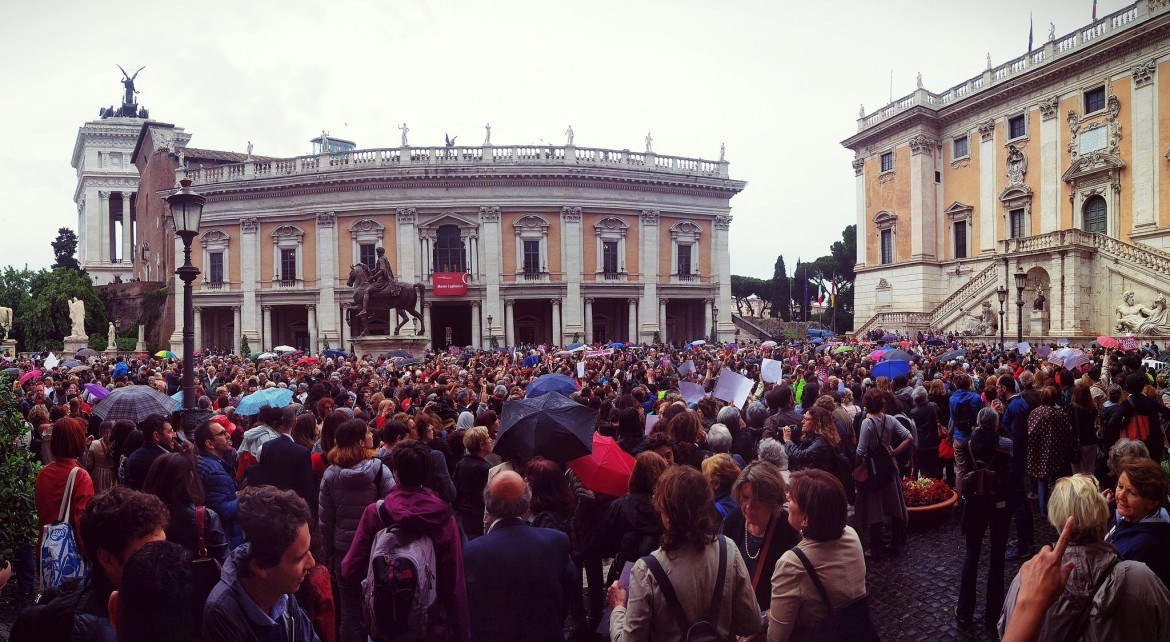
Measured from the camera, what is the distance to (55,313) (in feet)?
150

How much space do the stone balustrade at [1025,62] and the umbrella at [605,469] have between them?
121 feet

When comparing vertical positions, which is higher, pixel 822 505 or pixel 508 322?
pixel 508 322

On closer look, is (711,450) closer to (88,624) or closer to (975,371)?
(88,624)

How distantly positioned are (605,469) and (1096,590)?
133 inches

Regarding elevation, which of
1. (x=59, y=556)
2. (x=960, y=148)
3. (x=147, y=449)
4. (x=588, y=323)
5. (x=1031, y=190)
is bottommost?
(x=59, y=556)

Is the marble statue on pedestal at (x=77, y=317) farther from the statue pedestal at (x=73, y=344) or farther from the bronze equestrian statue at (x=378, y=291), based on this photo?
the bronze equestrian statue at (x=378, y=291)

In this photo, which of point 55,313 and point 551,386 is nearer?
point 551,386

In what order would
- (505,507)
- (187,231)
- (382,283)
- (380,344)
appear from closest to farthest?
(505,507) → (187,231) → (382,283) → (380,344)

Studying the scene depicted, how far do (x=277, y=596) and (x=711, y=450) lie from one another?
4.33 metres

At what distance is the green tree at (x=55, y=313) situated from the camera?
4553 cm

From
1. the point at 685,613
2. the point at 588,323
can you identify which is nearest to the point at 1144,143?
the point at 588,323

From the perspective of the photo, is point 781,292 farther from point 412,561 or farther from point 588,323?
point 412,561

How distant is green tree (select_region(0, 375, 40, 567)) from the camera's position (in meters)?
5.03

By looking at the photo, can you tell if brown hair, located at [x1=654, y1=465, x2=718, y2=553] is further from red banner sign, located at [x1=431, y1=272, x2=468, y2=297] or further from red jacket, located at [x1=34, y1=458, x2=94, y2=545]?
red banner sign, located at [x1=431, y1=272, x2=468, y2=297]
